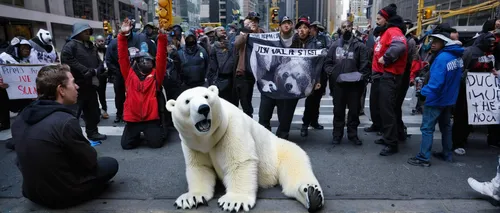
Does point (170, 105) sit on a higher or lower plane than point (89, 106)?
higher

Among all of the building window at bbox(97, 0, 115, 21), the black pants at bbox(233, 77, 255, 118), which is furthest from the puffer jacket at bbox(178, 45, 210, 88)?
the building window at bbox(97, 0, 115, 21)

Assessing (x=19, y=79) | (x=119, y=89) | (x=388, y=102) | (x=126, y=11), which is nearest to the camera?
(x=388, y=102)

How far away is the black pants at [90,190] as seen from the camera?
10.2 ft

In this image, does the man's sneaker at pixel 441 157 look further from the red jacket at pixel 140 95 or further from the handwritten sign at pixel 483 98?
the red jacket at pixel 140 95

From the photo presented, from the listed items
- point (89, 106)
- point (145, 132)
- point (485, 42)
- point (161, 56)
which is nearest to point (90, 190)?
point (145, 132)

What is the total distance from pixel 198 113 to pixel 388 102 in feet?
9.31

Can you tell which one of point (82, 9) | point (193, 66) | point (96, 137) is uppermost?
point (82, 9)

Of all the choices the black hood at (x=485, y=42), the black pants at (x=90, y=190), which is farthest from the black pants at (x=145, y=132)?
the black hood at (x=485, y=42)

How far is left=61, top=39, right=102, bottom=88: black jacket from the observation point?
16.9ft

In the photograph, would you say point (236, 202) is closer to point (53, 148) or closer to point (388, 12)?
point (53, 148)

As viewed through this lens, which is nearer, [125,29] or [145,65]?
[125,29]

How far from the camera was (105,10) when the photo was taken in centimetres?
4038

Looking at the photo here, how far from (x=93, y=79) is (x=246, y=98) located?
255 centimetres

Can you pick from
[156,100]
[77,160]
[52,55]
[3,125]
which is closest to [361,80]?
[156,100]
